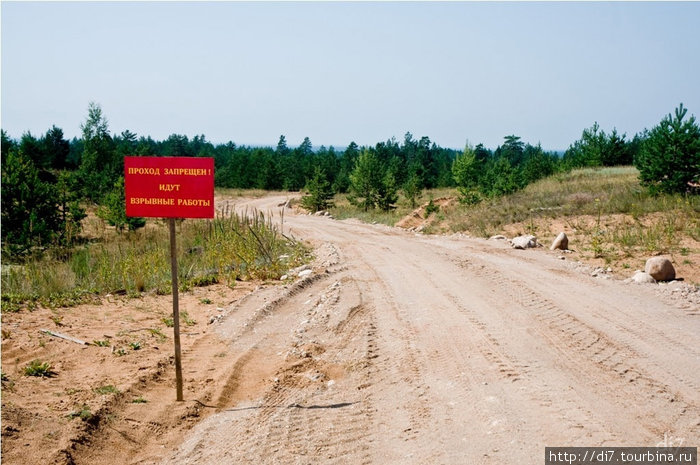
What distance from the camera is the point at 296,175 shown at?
219ft

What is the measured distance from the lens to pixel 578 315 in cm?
817

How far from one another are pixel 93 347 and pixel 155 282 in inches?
146

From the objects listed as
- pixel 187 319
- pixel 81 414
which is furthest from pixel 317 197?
pixel 81 414

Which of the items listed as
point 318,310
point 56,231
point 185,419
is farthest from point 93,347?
point 56,231

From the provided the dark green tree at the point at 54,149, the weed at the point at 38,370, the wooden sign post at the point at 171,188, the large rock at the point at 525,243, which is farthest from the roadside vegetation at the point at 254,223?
the dark green tree at the point at 54,149

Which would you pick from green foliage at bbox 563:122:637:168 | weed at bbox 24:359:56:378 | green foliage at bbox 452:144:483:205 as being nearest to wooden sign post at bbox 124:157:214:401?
weed at bbox 24:359:56:378

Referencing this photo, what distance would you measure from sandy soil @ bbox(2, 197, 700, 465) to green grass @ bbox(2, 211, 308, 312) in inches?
41.3

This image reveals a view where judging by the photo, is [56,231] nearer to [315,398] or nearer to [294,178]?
[315,398]

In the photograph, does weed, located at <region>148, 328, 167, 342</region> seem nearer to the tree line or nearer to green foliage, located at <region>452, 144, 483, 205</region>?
the tree line

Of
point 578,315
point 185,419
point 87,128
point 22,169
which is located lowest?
point 185,419

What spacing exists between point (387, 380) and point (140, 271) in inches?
278

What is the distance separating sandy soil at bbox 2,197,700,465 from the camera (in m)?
4.70

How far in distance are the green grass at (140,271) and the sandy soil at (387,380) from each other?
1050 mm

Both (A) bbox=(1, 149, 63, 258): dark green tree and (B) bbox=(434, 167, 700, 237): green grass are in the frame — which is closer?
(B) bbox=(434, 167, 700, 237): green grass
